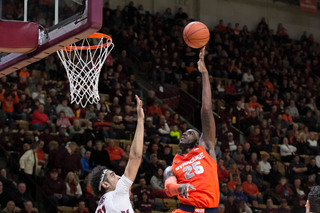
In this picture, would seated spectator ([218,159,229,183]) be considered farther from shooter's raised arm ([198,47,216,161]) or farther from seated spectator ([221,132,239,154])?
Result: shooter's raised arm ([198,47,216,161])

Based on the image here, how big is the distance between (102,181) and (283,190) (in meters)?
10.3

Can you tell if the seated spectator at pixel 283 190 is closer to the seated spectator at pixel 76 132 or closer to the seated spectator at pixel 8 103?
the seated spectator at pixel 76 132

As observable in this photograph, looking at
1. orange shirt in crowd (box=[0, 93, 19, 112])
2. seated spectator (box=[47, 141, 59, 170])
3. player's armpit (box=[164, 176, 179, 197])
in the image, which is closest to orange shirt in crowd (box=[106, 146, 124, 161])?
seated spectator (box=[47, 141, 59, 170])

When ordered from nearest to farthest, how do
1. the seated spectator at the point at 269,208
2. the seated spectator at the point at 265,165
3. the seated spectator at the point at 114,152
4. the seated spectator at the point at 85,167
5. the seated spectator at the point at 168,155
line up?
the seated spectator at the point at 85,167 → the seated spectator at the point at 114,152 → the seated spectator at the point at 168,155 → the seated spectator at the point at 269,208 → the seated spectator at the point at 265,165

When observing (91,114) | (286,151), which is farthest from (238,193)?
(91,114)

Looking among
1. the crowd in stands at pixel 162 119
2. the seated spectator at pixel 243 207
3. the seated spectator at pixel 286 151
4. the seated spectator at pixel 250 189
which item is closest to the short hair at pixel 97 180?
the crowd in stands at pixel 162 119

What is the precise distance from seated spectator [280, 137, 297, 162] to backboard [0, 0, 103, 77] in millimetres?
10942

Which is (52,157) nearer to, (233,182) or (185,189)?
(233,182)

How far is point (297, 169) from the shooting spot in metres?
14.9

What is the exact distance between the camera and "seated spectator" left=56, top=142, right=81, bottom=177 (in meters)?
11.2

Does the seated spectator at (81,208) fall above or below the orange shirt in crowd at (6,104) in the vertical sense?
below

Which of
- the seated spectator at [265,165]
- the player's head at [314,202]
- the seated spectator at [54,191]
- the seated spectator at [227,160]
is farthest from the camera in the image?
the seated spectator at [265,165]

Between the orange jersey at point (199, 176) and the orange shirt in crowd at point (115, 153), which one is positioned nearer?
the orange jersey at point (199, 176)

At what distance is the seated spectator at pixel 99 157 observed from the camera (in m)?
11.6
